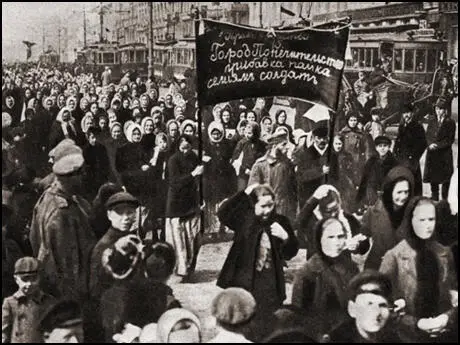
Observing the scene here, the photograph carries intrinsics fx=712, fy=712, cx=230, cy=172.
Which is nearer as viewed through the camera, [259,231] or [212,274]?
[259,231]

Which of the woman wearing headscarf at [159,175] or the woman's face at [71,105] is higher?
the woman's face at [71,105]

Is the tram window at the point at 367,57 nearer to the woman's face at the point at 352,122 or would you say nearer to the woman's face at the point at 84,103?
the woman's face at the point at 352,122

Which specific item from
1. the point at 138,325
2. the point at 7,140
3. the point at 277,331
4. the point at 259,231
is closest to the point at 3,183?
the point at 7,140

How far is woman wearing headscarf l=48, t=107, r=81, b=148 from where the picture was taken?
4270 millimetres

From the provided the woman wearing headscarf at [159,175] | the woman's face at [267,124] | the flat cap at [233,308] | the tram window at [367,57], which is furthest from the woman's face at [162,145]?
the tram window at [367,57]

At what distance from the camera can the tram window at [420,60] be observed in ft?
14.0

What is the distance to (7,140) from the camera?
4.22 metres

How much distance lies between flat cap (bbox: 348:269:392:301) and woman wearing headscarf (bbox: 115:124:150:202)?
56.8 inches

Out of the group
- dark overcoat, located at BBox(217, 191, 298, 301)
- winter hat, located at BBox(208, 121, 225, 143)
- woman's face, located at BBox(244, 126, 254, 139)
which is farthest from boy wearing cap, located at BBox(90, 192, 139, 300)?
woman's face, located at BBox(244, 126, 254, 139)

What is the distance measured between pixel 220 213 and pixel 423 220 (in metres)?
1.12

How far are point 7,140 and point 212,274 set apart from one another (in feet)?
4.86

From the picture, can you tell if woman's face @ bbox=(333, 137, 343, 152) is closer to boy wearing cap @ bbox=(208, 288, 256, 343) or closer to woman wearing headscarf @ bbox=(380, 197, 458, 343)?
woman wearing headscarf @ bbox=(380, 197, 458, 343)

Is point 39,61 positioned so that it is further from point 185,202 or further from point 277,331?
point 277,331

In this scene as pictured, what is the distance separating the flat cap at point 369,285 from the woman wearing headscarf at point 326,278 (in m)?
0.10
